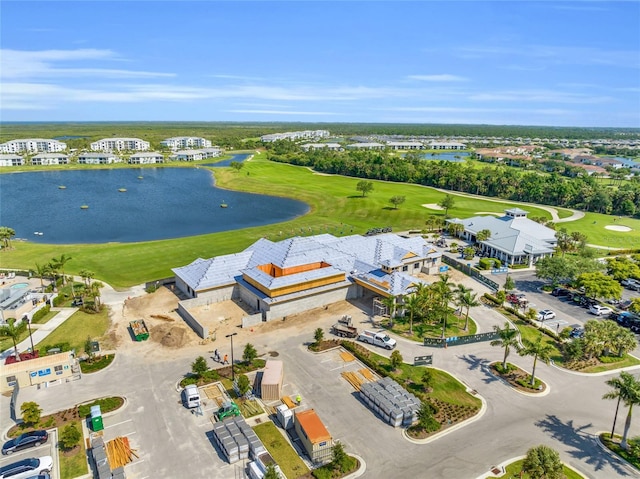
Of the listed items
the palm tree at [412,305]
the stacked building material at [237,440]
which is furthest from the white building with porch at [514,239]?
the stacked building material at [237,440]

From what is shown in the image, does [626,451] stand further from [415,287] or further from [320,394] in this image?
[415,287]

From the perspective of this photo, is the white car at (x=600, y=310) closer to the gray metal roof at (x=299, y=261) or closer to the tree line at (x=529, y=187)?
the gray metal roof at (x=299, y=261)

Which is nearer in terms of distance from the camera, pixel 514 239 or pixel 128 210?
pixel 514 239

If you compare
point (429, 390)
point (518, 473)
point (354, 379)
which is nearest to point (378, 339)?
point (354, 379)

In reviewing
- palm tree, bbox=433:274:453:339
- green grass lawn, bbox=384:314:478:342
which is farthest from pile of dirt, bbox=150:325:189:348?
palm tree, bbox=433:274:453:339

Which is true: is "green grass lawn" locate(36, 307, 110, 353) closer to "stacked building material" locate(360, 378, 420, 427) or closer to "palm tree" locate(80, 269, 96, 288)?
"palm tree" locate(80, 269, 96, 288)

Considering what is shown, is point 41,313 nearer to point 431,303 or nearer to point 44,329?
point 44,329

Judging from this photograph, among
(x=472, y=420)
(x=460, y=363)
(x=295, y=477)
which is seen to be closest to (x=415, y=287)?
(x=460, y=363)
